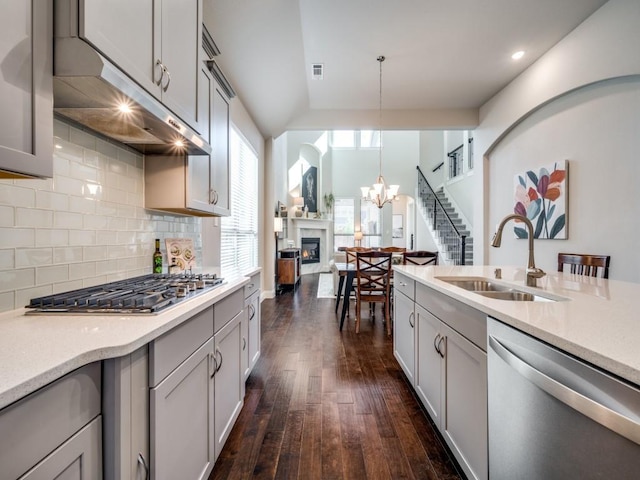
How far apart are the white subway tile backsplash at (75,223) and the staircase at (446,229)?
5.30m

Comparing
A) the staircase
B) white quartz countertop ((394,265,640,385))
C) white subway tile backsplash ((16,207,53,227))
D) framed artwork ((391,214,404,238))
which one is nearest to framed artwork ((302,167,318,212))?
framed artwork ((391,214,404,238))

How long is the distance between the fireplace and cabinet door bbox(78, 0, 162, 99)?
26.0 ft

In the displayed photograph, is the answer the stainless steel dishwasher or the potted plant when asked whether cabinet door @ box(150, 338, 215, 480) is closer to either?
the stainless steel dishwasher

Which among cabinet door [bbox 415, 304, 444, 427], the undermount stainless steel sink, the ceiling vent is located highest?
the ceiling vent

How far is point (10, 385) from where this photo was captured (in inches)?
20.4

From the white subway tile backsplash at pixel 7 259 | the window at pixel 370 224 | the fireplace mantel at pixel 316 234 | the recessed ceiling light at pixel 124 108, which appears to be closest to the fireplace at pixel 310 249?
the fireplace mantel at pixel 316 234

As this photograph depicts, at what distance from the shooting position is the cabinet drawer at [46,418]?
522 mm

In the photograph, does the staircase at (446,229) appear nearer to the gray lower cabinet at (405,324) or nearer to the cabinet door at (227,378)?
the gray lower cabinet at (405,324)

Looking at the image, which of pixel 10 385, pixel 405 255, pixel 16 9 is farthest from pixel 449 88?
pixel 10 385

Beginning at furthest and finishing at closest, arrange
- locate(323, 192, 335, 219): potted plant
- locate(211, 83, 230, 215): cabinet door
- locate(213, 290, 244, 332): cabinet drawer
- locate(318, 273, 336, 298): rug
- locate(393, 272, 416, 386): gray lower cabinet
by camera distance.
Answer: locate(323, 192, 335, 219): potted plant
locate(318, 273, 336, 298): rug
locate(393, 272, 416, 386): gray lower cabinet
locate(211, 83, 230, 215): cabinet door
locate(213, 290, 244, 332): cabinet drawer

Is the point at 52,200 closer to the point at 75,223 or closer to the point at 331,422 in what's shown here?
the point at 75,223

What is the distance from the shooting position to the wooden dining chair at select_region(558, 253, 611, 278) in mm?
2571

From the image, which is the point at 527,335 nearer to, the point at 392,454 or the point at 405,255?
the point at 392,454

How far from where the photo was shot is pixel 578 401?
2.25 feet
